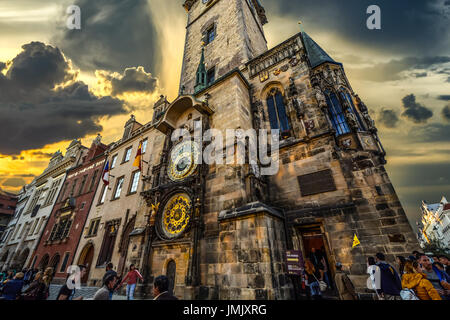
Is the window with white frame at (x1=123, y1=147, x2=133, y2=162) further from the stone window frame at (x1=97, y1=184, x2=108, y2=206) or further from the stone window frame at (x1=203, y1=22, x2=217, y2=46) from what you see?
the stone window frame at (x1=203, y1=22, x2=217, y2=46)

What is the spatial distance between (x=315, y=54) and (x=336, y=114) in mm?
5558

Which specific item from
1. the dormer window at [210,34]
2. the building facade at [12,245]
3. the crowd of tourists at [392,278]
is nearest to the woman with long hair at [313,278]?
the crowd of tourists at [392,278]

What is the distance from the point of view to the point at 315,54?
41.9 ft

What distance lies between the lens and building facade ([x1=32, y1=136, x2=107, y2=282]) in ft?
60.6

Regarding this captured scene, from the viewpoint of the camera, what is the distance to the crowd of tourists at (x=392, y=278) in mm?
3982

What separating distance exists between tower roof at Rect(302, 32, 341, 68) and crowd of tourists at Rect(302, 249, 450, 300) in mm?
10613

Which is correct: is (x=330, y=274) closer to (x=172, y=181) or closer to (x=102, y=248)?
(x=172, y=181)

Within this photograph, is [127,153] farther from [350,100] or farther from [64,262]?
[350,100]

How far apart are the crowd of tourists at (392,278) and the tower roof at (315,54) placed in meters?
10.6

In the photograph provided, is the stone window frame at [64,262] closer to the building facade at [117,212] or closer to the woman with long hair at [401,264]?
the building facade at [117,212]

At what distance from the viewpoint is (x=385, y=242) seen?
6.38 meters
